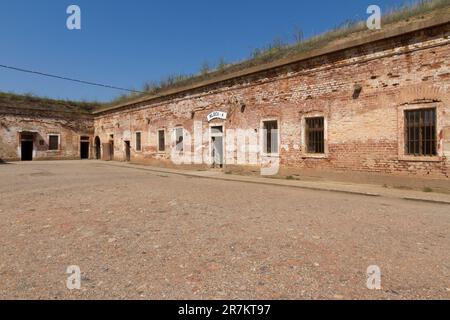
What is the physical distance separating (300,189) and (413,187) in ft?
11.9

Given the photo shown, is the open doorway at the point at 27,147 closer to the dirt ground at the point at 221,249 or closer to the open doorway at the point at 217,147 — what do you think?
the open doorway at the point at 217,147

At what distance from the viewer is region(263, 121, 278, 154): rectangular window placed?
1409 cm

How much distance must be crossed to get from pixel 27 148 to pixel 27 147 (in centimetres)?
10

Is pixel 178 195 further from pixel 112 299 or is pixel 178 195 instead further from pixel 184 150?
pixel 184 150

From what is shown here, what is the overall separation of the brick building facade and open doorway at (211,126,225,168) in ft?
0.20

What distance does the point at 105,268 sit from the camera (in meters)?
3.48

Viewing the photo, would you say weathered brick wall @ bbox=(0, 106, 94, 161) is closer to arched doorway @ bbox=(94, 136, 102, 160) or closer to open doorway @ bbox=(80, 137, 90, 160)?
open doorway @ bbox=(80, 137, 90, 160)

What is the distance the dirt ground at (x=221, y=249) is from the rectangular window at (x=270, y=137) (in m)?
6.95

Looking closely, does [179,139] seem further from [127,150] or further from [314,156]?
[314,156]

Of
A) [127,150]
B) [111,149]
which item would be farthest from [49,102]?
[127,150]

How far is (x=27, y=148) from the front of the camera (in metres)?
29.2
